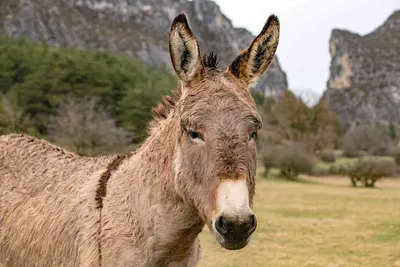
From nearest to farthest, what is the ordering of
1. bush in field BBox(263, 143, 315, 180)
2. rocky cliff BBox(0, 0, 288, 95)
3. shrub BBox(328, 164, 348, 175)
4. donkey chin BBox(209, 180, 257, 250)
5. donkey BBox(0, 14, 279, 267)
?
donkey chin BBox(209, 180, 257, 250) < donkey BBox(0, 14, 279, 267) < bush in field BBox(263, 143, 315, 180) < shrub BBox(328, 164, 348, 175) < rocky cliff BBox(0, 0, 288, 95)

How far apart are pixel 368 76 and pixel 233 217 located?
12098cm

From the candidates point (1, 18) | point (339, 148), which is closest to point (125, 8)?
point (1, 18)

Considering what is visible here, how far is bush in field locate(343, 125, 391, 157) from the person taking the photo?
217ft

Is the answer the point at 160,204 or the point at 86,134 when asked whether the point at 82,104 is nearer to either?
the point at 86,134

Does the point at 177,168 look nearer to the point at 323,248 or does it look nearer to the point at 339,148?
the point at 323,248

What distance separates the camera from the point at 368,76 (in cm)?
11575

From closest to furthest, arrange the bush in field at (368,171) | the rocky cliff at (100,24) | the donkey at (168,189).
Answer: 1. the donkey at (168,189)
2. the bush in field at (368,171)
3. the rocky cliff at (100,24)

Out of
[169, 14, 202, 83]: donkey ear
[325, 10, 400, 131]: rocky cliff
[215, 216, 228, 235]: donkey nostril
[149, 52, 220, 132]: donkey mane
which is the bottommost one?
[215, 216, 228, 235]: donkey nostril

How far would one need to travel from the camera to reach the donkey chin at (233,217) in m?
2.71

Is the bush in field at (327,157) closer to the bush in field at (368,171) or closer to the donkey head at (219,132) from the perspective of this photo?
the bush in field at (368,171)

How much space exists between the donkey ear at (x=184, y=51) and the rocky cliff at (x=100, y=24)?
8702cm

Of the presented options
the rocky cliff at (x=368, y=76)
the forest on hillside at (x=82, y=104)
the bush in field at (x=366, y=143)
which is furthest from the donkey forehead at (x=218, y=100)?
the rocky cliff at (x=368, y=76)

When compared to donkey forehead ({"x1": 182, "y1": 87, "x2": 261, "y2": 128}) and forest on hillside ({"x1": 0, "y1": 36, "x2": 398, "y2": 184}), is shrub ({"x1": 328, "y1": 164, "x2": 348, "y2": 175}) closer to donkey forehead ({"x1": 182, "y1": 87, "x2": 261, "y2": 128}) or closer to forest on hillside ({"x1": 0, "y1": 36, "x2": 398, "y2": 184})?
forest on hillside ({"x1": 0, "y1": 36, "x2": 398, "y2": 184})

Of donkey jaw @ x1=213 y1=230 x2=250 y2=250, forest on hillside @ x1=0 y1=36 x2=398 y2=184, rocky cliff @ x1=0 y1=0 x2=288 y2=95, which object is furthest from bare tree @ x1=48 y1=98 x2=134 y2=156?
rocky cliff @ x1=0 y1=0 x2=288 y2=95
